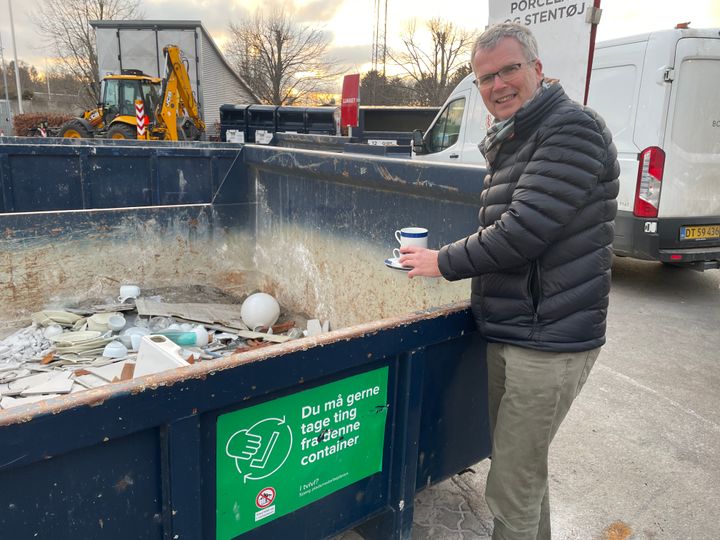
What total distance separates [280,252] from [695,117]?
15.5 ft

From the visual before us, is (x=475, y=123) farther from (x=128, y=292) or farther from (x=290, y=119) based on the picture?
(x=290, y=119)

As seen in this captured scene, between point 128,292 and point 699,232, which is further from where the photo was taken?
point 699,232

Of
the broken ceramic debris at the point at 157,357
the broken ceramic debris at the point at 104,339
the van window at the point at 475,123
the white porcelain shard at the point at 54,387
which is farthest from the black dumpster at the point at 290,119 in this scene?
the broken ceramic debris at the point at 157,357

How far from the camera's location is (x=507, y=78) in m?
1.81

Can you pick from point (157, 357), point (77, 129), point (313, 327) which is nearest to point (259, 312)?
point (313, 327)

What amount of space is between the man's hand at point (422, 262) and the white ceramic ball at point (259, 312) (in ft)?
8.64

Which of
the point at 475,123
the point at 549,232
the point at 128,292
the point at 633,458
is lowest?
the point at 633,458

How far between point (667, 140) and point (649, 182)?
1.54 ft

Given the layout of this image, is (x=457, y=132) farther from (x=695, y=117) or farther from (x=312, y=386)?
(x=312, y=386)

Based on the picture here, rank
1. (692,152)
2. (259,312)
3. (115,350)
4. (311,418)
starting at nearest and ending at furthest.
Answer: (311,418)
(115,350)
(259,312)
(692,152)

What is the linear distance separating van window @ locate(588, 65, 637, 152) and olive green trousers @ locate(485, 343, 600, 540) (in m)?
5.26

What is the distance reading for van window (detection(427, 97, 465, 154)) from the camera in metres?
8.91

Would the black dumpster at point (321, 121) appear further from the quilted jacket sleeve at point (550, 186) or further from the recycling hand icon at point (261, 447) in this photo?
the recycling hand icon at point (261, 447)

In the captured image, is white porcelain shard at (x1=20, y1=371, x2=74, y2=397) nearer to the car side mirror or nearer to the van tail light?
the van tail light
